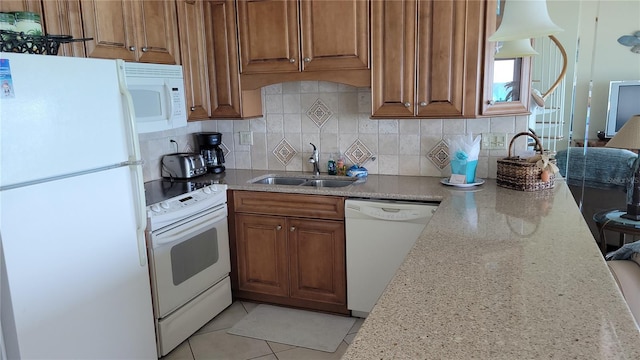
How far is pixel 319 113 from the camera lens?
11.0ft

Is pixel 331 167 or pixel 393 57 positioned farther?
pixel 331 167

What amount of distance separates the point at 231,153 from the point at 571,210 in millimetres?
2472

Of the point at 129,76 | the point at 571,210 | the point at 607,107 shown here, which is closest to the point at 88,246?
the point at 129,76

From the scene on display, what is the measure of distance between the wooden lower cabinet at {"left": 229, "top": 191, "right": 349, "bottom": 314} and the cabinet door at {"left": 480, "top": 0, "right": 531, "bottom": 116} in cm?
108

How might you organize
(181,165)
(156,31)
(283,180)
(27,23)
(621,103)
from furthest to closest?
1. (621,103)
2. (283,180)
3. (181,165)
4. (156,31)
5. (27,23)

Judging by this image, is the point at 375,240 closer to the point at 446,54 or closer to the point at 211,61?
the point at 446,54

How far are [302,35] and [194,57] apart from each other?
2.57 feet

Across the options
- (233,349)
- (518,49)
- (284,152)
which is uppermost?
(518,49)

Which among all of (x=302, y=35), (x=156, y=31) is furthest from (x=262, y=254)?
(x=156, y=31)

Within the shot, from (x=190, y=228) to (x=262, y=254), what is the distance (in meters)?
0.60

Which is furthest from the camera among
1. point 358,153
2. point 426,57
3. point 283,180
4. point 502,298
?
point 283,180

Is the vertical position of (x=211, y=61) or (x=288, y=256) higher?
(x=211, y=61)

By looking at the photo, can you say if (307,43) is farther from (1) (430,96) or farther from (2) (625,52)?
(2) (625,52)

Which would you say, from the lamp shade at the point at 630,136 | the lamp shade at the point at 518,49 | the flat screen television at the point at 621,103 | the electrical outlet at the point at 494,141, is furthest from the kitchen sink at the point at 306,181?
the flat screen television at the point at 621,103
